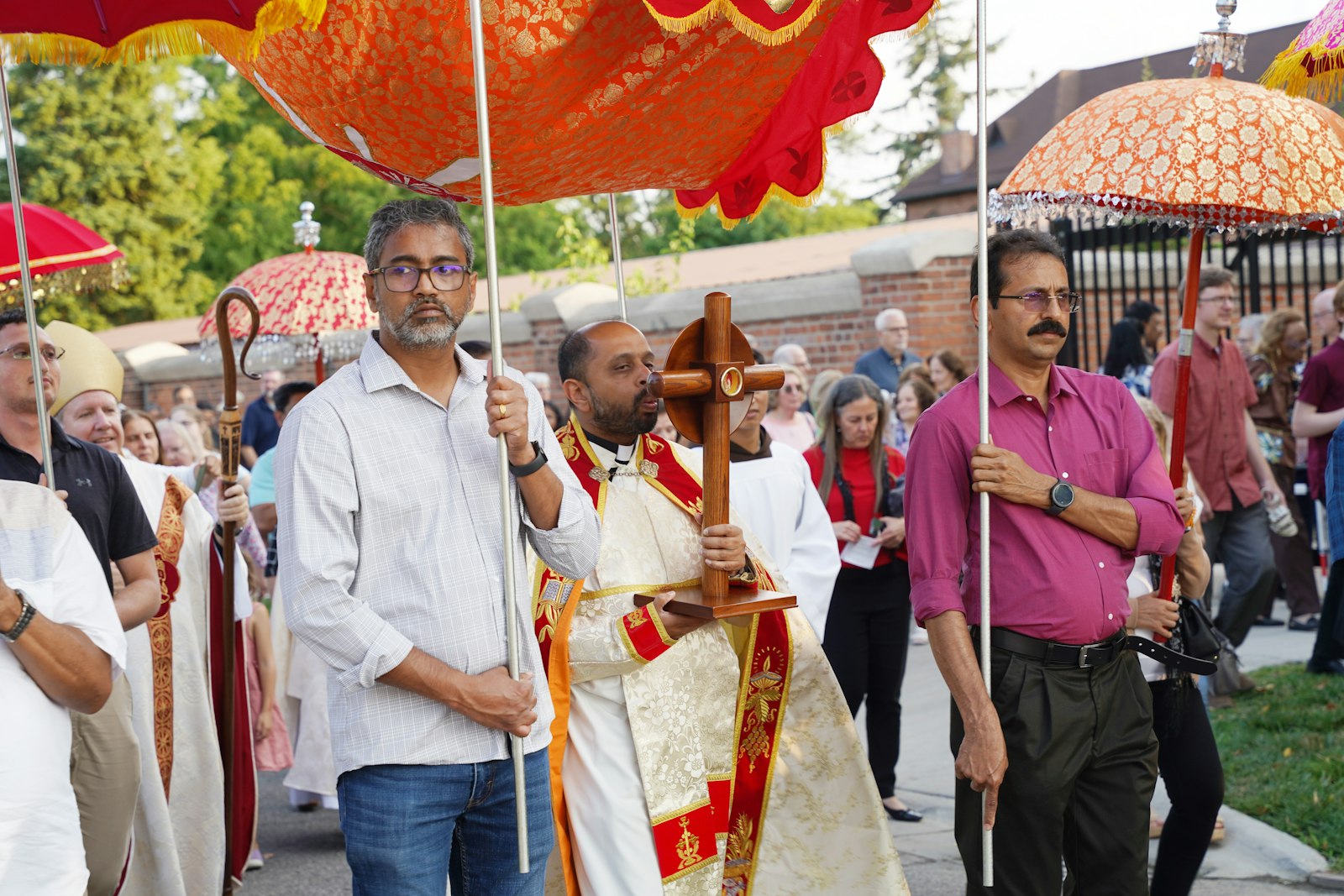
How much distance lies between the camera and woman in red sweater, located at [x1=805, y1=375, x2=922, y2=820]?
6336 mm

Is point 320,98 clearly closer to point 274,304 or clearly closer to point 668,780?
point 668,780

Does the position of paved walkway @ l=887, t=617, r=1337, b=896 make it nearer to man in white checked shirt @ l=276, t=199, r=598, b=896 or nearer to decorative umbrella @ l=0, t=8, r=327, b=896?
man in white checked shirt @ l=276, t=199, r=598, b=896

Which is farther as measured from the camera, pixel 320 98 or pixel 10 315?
pixel 10 315

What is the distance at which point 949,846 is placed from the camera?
5887mm

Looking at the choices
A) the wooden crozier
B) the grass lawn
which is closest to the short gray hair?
the wooden crozier

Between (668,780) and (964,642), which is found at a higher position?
(964,642)

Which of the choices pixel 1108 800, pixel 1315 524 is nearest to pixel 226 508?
pixel 1108 800

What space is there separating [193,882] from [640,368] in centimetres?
256

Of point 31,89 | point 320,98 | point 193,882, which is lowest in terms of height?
point 193,882

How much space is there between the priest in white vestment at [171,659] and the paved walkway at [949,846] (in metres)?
2.61

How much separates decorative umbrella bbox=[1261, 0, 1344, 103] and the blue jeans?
3069 millimetres

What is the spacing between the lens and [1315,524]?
980cm

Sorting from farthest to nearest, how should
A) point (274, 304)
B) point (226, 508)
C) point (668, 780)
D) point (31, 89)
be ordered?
point (31, 89) < point (274, 304) < point (226, 508) < point (668, 780)

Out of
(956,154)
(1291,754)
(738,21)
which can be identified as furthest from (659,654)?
(956,154)
